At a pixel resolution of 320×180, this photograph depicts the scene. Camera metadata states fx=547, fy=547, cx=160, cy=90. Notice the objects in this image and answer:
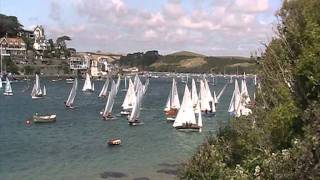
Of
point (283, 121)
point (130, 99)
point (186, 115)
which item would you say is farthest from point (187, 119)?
point (283, 121)

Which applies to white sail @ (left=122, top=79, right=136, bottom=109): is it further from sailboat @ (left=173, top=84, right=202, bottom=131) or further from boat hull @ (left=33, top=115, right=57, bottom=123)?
sailboat @ (left=173, top=84, right=202, bottom=131)

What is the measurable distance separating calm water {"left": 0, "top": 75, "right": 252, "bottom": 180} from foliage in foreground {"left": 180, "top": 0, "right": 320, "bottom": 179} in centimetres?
1820

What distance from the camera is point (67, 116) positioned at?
105812 mm

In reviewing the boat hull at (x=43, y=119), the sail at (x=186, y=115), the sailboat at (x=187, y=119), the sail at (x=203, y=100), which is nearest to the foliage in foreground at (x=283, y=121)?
the sailboat at (x=187, y=119)

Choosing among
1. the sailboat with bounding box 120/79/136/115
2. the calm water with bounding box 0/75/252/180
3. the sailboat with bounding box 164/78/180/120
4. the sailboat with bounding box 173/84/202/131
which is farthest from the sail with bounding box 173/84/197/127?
the sailboat with bounding box 120/79/136/115

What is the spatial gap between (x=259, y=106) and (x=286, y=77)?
4735mm

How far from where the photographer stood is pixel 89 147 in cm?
6588

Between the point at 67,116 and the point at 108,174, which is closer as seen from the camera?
the point at 108,174

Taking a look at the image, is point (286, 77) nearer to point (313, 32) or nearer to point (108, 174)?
point (313, 32)

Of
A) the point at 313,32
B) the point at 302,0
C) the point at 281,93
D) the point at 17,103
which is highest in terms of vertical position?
the point at 302,0

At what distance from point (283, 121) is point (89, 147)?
4546 cm

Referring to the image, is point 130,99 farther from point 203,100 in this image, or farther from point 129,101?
point 203,100

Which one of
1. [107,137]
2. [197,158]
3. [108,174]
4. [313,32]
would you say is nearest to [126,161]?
[108,174]

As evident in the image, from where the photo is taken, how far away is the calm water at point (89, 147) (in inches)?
1994
